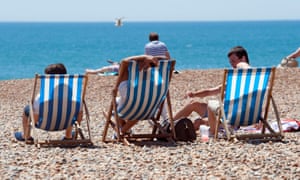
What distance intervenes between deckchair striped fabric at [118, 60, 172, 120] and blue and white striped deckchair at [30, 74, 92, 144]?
17.0 inches

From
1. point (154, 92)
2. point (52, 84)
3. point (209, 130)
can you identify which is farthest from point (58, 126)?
point (209, 130)

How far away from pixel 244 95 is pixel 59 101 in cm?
169

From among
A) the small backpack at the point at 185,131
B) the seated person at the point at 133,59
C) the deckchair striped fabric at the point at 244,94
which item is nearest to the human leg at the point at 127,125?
the seated person at the point at 133,59

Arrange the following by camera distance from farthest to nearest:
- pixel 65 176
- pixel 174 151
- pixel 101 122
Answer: pixel 101 122 → pixel 174 151 → pixel 65 176

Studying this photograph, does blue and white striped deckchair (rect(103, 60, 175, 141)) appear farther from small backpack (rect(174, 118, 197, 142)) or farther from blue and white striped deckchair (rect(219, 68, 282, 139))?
blue and white striped deckchair (rect(219, 68, 282, 139))

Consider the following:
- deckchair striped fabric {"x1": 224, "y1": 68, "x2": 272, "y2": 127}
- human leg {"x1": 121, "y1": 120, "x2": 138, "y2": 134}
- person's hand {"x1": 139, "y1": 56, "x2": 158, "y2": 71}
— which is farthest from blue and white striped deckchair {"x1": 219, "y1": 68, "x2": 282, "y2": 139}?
human leg {"x1": 121, "y1": 120, "x2": 138, "y2": 134}

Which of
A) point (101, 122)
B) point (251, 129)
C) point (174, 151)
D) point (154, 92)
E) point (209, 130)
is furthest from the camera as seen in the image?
point (101, 122)

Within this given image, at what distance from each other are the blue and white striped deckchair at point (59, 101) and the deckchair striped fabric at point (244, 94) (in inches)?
52.0

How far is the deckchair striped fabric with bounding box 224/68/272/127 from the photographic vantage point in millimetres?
7594

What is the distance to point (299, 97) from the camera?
41.2 feet

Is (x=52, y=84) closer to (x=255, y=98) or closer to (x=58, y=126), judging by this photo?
(x=58, y=126)

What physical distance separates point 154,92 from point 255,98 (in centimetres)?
94

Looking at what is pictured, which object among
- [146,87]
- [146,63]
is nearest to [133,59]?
[146,63]

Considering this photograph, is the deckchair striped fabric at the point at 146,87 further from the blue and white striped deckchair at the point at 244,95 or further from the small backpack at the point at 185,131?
the blue and white striped deckchair at the point at 244,95
